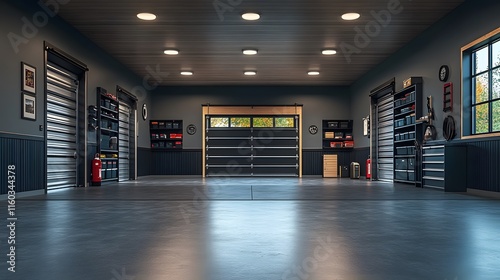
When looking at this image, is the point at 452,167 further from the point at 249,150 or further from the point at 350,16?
the point at 249,150

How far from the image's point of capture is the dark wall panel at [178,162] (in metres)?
16.3

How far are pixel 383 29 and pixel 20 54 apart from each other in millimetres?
6932

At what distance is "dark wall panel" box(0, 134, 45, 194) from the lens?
6.38 m

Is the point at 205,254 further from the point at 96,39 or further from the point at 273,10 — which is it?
the point at 96,39

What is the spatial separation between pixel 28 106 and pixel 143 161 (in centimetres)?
806

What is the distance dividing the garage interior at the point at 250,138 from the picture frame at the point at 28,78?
0.12 ft

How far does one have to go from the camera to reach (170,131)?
16297 millimetres

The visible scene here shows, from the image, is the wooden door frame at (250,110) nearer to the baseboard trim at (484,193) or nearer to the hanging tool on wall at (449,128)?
the hanging tool on wall at (449,128)

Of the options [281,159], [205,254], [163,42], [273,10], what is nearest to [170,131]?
[281,159]

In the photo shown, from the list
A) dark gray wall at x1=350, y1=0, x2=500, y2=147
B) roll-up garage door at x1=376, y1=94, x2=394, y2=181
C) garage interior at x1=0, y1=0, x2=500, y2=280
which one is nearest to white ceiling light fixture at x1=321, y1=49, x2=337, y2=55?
garage interior at x1=0, y1=0, x2=500, y2=280

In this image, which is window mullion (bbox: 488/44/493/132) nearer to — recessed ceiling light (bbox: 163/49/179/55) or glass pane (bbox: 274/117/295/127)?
recessed ceiling light (bbox: 163/49/179/55)

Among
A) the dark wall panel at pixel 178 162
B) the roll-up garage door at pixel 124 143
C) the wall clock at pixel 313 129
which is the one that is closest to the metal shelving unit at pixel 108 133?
the roll-up garage door at pixel 124 143

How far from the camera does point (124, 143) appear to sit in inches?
516

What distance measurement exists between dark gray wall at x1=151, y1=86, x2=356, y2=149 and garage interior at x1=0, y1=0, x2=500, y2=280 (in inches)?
2.1
